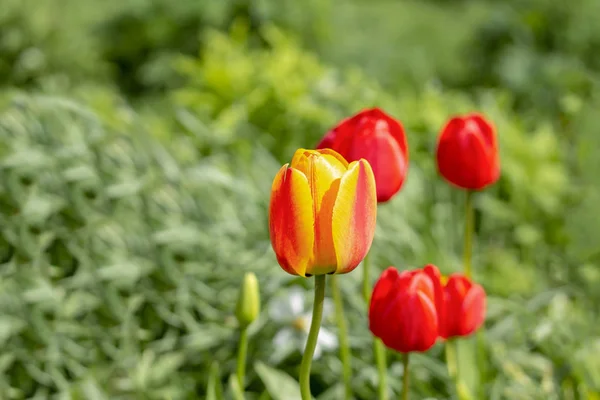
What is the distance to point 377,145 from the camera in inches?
44.5

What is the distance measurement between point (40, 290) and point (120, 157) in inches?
15.9

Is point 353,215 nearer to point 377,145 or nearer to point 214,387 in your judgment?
point 377,145

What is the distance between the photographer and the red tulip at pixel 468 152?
50.0 inches

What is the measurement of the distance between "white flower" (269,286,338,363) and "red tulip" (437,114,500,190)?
1.79 ft

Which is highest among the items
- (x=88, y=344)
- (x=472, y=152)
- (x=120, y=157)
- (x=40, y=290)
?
(x=472, y=152)

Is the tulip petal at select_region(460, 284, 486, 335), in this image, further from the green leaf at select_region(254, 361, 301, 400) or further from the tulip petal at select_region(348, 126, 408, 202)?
the green leaf at select_region(254, 361, 301, 400)

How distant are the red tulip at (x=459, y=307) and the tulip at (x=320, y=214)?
1.02 ft

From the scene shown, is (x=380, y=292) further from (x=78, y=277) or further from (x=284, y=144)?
(x=284, y=144)

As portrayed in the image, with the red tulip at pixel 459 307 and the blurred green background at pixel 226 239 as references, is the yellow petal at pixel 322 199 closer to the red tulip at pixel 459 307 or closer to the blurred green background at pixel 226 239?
the red tulip at pixel 459 307

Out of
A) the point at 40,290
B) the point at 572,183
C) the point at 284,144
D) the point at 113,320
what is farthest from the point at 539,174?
the point at 40,290

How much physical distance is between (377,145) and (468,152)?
0.71 ft

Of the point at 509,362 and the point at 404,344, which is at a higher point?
the point at 404,344

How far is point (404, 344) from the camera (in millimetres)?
1063

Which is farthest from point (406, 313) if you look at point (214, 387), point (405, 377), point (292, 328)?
point (292, 328)
